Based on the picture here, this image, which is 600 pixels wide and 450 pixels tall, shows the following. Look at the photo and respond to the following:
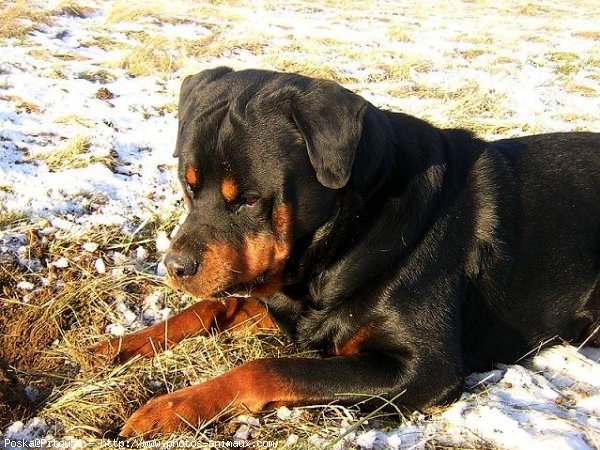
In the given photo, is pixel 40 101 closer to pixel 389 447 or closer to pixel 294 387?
pixel 294 387

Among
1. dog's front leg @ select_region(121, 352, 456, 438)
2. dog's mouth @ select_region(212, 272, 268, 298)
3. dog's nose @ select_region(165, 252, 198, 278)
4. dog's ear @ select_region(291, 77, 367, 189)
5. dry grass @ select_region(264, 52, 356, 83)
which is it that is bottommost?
dog's front leg @ select_region(121, 352, 456, 438)

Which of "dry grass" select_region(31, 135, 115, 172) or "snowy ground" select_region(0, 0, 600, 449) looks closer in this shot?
"snowy ground" select_region(0, 0, 600, 449)

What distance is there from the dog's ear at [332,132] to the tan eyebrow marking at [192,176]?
0.48 metres

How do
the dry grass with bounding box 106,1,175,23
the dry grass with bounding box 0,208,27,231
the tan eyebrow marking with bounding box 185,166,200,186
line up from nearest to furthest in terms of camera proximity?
the tan eyebrow marking with bounding box 185,166,200,186
the dry grass with bounding box 0,208,27,231
the dry grass with bounding box 106,1,175,23

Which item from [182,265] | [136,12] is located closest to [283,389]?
[182,265]

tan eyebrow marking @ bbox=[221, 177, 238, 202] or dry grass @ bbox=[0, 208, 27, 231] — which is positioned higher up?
tan eyebrow marking @ bbox=[221, 177, 238, 202]

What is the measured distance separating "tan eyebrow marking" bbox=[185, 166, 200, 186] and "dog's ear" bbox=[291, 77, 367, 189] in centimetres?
48

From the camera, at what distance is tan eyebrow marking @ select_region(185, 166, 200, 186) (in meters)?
2.41

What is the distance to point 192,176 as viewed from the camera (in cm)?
243

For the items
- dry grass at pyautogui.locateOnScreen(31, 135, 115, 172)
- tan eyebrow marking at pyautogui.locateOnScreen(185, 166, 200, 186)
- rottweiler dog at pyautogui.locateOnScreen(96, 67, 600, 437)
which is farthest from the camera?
dry grass at pyautogui.locateOnScreen(31, 135, 115, 172)

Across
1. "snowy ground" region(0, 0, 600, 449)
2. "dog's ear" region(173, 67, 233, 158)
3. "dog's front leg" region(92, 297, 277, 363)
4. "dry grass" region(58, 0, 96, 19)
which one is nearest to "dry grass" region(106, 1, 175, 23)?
"snowy ground" region(0, 0, 600, 449)

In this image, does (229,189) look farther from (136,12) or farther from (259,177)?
(136,12)

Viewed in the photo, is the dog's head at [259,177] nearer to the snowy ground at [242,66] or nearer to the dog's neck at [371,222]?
the dog's neck at [371,222]

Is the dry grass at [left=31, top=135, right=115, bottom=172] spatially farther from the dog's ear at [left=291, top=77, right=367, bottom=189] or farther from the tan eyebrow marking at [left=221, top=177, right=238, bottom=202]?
the dog's ear at [left=291, top=77, right=367, bottom=189]
